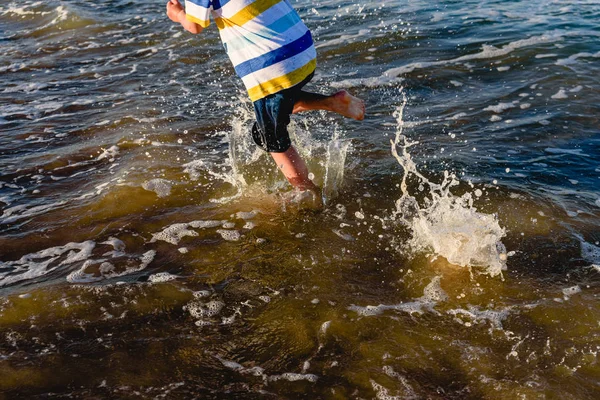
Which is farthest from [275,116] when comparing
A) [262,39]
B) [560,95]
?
[560,95]

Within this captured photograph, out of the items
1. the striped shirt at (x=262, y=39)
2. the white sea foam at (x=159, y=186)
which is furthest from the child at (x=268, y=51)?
the white sea foam at (x=159, y=186)

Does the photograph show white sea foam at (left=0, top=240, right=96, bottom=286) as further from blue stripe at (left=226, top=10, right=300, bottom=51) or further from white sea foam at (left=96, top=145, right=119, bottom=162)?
blue stripe at (left=226, top=10, right=300, bottom=51)

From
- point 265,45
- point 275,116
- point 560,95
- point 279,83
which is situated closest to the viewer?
point 265,45

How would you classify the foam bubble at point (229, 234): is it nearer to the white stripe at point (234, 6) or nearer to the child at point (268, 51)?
the child at point (268, 51)

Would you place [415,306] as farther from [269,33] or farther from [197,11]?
[197,11]

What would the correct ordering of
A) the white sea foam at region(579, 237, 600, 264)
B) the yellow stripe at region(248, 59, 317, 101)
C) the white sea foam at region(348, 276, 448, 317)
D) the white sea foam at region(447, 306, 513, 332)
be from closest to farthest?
the white sea foam at region(447, 306, 513, 332) → the white sea foam at region(348, 276, 448, 317) → the white sea foam at region(579, 237, 600, 264) → the yellow stripe at region(248, 59, 317, 101)

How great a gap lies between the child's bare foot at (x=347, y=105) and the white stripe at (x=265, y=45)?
22.0 inches

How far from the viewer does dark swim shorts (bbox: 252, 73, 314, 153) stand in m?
3.94

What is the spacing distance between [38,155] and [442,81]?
461 centimetres

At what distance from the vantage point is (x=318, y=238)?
405 centimetres

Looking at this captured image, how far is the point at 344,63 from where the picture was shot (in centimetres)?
778

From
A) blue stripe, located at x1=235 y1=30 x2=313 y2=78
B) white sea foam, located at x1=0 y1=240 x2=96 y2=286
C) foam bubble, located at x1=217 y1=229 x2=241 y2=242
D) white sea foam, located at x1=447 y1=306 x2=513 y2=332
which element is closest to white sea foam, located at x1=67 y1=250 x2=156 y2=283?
white sea foam, located at x1=0 y1=240 x2=96 y2=286

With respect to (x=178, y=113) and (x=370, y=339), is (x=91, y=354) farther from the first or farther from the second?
(x=178, y=113)

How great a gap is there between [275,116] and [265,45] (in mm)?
514
